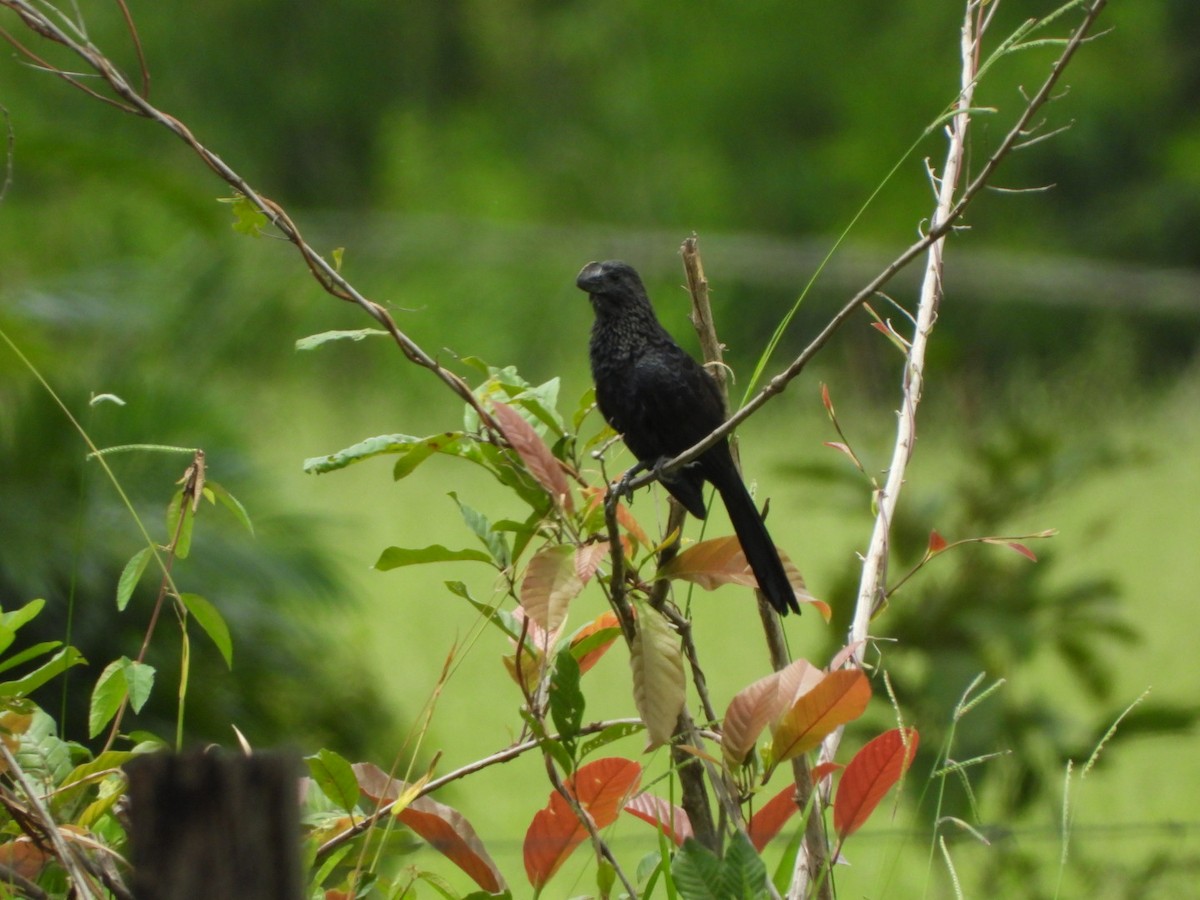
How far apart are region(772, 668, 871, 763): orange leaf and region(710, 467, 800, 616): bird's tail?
9cm

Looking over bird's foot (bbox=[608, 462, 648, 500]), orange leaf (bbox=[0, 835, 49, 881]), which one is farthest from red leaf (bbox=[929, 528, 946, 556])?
orange leaf (bbox=[0, 835, 49, 881])

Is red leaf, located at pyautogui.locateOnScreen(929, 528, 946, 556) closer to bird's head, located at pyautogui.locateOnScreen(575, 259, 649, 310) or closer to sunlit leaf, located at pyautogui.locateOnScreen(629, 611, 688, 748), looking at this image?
sunlit leaf, located at pyautogui.locateOnScreen(629, 611, 688, 748)

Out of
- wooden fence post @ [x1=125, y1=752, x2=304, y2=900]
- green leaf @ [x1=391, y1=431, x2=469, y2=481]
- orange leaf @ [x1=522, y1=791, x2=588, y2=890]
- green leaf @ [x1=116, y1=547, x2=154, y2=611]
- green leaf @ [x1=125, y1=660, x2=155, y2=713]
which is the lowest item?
orange leaf @ [x1=522, y1=791, x2=588, y2=890]

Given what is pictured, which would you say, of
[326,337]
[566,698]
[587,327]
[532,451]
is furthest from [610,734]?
[587,327]

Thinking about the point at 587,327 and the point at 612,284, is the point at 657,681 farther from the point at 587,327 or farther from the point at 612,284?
→ the point at 587,327

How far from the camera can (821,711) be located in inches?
31.4

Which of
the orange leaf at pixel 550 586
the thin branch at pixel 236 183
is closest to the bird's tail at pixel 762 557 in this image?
the orange leaf at pixel 550 586

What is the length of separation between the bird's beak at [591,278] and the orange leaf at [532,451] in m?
0.56

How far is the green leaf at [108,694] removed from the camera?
80 centimetres

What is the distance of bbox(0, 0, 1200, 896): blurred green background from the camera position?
2.14m

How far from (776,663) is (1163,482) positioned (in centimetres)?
473

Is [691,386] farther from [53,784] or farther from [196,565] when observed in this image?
[196,565]

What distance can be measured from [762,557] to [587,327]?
16.7ft

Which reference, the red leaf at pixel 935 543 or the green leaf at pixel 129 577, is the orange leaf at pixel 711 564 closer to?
the red leaf at pixel 935 543
